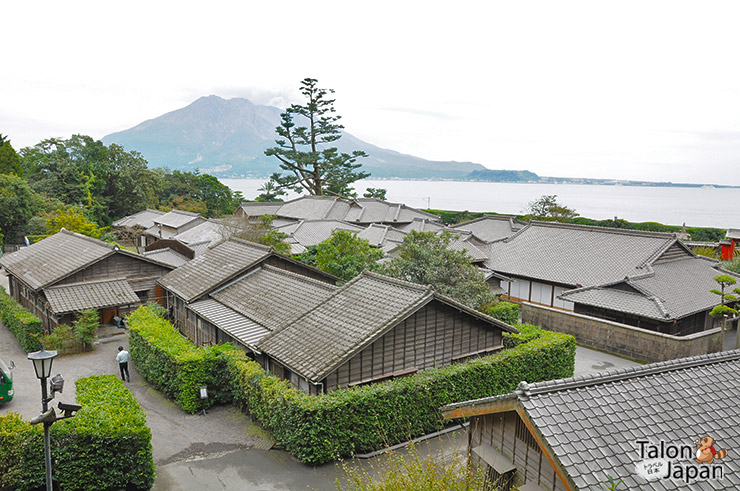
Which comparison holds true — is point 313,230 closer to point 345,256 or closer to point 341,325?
point 345,256

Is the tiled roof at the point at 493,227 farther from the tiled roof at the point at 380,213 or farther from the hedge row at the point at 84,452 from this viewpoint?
the hedge row at the point at 84,452

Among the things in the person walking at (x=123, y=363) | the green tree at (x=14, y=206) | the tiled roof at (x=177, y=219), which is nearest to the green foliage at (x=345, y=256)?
the person walking at (x=123, y=363)

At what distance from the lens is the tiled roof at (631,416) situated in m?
5.85

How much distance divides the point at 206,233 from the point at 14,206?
18222 millimetres

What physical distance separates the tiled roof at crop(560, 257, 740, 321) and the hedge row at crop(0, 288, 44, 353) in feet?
82.9

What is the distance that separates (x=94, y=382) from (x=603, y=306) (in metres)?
22.0

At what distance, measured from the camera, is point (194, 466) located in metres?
12.0

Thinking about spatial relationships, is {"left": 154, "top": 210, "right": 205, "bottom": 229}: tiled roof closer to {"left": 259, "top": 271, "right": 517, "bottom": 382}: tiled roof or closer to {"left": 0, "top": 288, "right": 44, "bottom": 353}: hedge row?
{"left": 0, "top": 288, "right": 44, "bottom": 353}: hedge row

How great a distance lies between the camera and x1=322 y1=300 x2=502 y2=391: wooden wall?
13.3m

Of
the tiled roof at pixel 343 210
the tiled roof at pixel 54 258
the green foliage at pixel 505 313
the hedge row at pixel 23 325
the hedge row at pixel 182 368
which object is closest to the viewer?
the hedge row at pixel 182 368

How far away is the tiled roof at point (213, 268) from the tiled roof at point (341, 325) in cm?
614

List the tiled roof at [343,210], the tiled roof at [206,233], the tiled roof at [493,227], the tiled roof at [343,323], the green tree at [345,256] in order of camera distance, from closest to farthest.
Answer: the tiled roof at [343,323], the green tree at [345,256], the tiled roof at [206,233], the tiled roof at [493,227], the tiled roof at [343,210]

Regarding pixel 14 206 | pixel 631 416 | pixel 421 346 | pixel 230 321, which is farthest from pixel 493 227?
pixel 14 206

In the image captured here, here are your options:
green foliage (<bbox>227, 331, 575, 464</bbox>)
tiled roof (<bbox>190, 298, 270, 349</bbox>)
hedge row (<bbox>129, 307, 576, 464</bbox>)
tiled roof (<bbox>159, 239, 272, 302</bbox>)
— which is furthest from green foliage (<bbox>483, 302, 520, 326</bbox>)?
tiled roof (<bbox>190, 298, 270, 349</bbox>)
